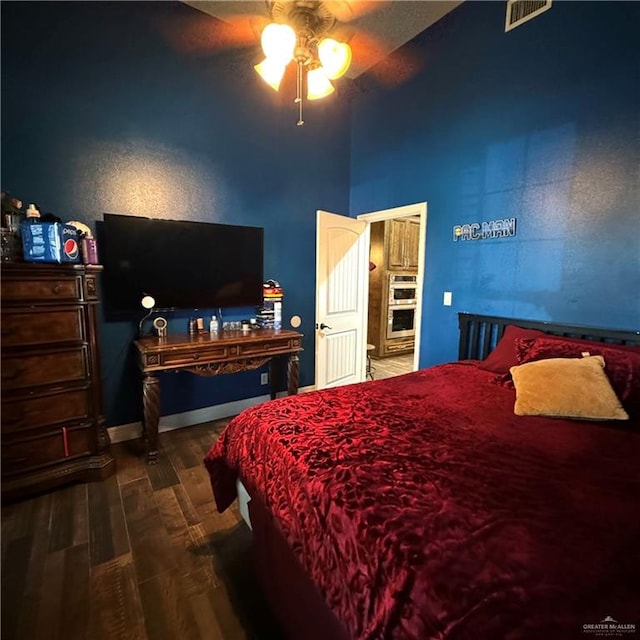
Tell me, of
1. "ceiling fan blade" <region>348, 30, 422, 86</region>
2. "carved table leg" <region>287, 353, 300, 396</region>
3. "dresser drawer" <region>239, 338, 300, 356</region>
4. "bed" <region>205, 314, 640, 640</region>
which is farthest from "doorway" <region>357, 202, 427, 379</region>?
"bed" <region>205, 314, 640, 640</region>

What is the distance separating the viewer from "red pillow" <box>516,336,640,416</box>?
5.45 ft

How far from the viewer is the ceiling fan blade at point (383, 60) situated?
127 inches

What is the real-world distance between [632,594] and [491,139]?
2.90m

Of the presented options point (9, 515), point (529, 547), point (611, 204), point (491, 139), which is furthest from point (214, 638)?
point (491, 139)

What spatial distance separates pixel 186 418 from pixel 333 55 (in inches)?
120

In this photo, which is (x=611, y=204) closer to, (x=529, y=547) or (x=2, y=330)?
(x=529, y=547)

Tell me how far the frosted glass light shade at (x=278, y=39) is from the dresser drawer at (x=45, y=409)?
2.36 meters

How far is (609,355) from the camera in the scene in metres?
1.81

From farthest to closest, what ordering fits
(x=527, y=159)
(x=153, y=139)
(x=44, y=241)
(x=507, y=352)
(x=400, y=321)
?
1. (x=400, y=321)
2. (x=153, y=139)
3. (x=527, y=159)
4. (x=507, y=352)
5. (x=44, y=241)

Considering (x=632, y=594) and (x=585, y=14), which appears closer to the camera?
(x=632, y=594)

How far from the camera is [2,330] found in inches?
77.4

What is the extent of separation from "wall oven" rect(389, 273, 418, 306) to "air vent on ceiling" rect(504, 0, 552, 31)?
373 centimetres

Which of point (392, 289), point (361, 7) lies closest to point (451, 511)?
point (361, 7)

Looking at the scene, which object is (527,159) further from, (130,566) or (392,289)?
(392,289)
